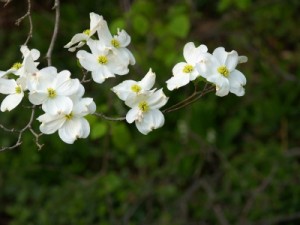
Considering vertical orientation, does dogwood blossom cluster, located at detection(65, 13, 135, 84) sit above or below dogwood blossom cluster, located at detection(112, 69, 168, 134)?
above

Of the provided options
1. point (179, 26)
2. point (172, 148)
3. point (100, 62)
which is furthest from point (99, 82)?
point (172, 148)

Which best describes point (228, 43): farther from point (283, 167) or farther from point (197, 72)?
point (197, 72)

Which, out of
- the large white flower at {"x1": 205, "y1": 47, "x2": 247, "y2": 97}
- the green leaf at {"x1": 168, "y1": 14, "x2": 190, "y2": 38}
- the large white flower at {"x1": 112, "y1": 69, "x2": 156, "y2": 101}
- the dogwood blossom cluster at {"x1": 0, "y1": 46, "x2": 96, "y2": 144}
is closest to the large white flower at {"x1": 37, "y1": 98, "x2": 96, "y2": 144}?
the dogwood blossom cluster at {"x1": 0, "y1": 46, "x2": 96, "y2": 144}

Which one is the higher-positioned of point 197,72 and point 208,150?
point 197,72

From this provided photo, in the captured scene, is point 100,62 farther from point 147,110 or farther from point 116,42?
point 147,110

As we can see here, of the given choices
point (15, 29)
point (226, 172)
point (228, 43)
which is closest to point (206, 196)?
point (226, 172)

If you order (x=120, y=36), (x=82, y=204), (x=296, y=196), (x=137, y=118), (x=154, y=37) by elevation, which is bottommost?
(x=296, y=196)

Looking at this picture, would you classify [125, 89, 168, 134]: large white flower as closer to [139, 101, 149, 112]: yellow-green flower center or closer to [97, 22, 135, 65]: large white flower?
[139, 101, 149, 112]: yellow-green flower center
